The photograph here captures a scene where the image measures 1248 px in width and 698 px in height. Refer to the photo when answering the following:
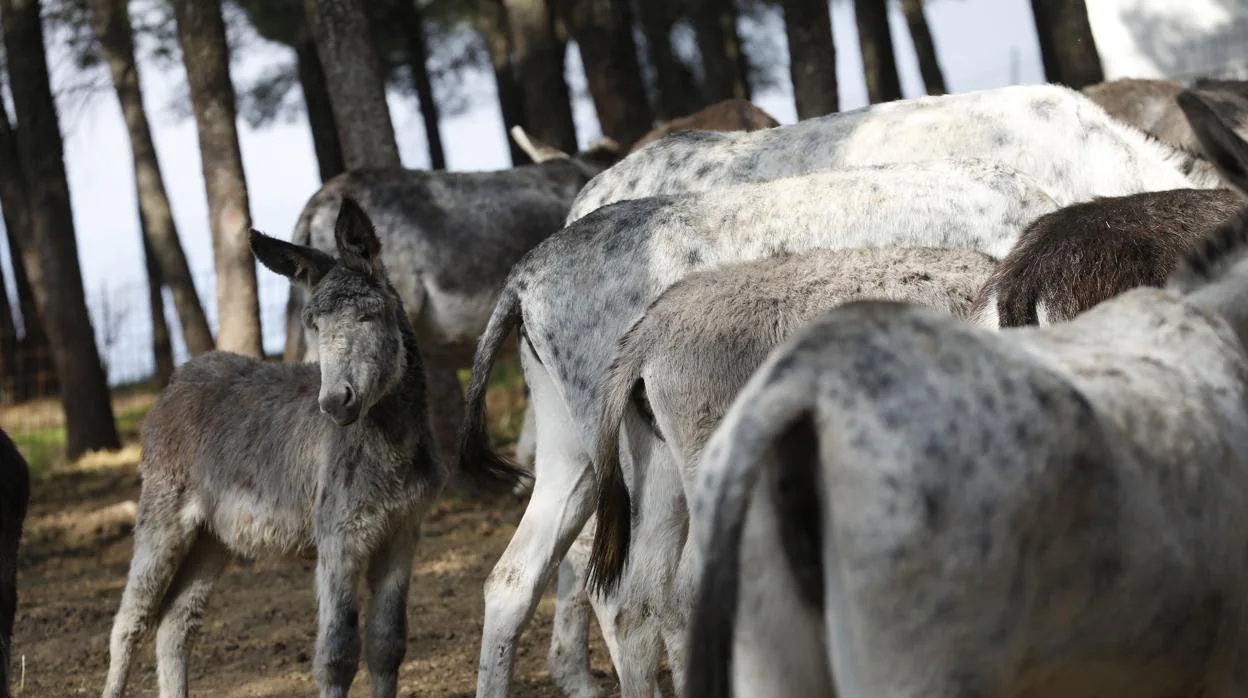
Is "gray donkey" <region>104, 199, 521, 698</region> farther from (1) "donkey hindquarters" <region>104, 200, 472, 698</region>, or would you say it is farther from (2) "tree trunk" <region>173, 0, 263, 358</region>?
(2) "tree trunk" <region>173, 0, 263, 358</region>

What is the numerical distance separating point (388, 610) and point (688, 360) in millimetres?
2082

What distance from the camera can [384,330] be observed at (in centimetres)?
606

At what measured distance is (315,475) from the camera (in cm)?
612

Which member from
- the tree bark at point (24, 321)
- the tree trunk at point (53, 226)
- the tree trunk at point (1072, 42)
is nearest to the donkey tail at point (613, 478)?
the tree trunk at point (1072, 42)

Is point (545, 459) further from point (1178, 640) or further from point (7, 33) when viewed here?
point (7, 33)

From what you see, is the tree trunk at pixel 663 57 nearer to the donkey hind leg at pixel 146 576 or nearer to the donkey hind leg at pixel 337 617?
the donkey hind leg at pixel 146 576

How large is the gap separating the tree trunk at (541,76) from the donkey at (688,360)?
763 centimetres

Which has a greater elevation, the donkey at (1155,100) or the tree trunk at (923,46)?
the tree trunk at (923,46)

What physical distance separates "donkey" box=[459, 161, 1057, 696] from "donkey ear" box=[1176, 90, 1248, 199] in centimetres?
167

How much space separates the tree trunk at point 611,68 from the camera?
11734 millimetres

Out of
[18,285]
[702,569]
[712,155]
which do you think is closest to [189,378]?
[712,155]

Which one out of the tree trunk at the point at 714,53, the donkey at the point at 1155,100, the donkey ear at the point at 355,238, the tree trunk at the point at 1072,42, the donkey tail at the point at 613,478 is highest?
the tree trunk at the point at 714,53

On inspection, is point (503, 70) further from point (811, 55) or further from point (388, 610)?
point (388, 610)

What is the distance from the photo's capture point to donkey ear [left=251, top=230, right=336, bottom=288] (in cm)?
622
